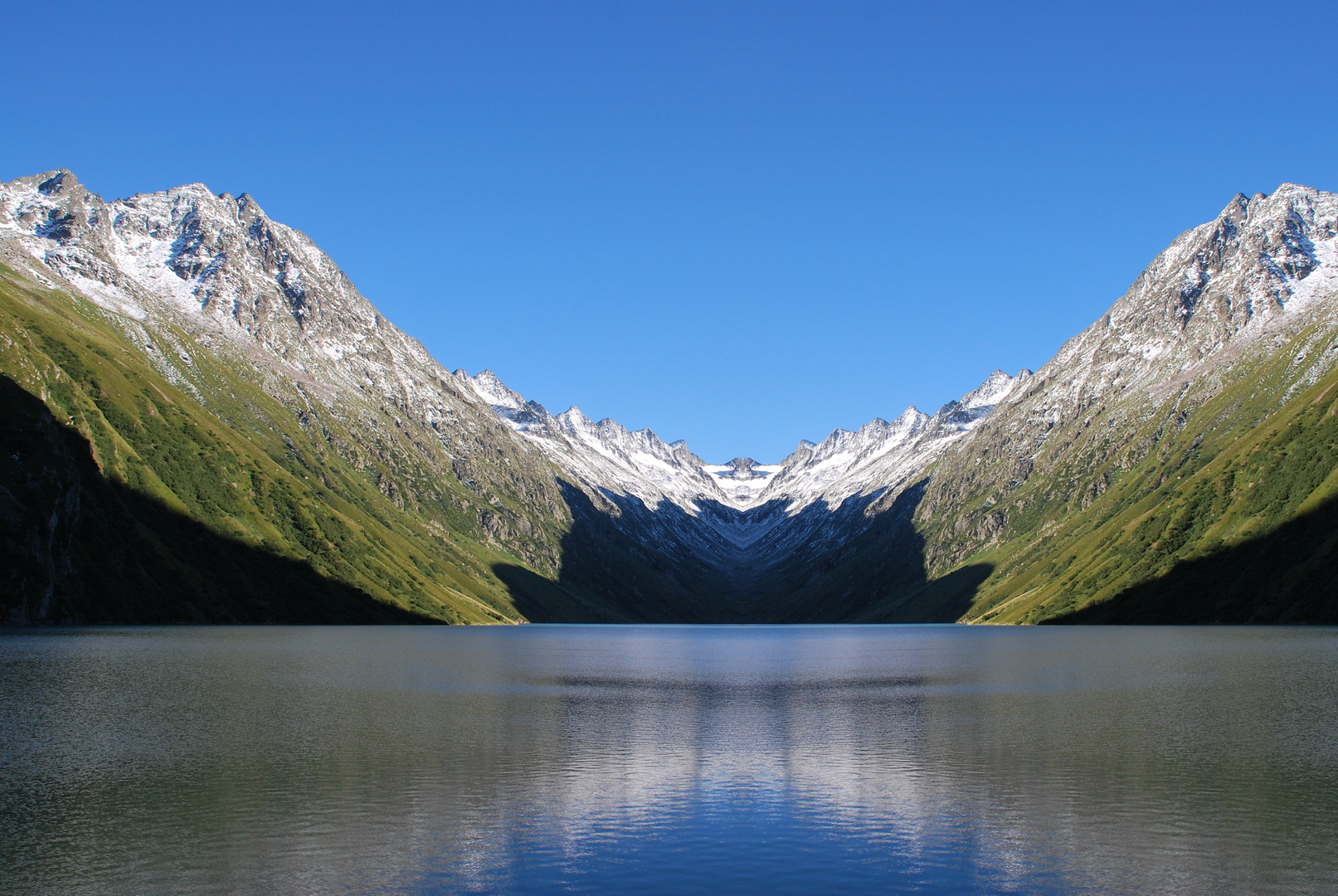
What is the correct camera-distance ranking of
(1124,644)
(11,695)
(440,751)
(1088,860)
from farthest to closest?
(1124,644), (11,695), (440,751), (1088,860)

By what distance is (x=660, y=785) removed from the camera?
147ft

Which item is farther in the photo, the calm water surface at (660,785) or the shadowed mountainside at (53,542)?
the shadowed mountainside at (53,542)

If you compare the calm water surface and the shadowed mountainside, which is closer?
the calm water surface

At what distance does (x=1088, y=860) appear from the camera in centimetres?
3231

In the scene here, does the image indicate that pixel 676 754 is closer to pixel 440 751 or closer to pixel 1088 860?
pixel 440 751

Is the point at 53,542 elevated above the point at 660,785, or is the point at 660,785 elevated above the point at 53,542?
the point at 53,542

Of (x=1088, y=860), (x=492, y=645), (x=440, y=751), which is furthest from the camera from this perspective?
(x=492, y=645)

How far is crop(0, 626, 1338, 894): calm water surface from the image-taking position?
31.1m

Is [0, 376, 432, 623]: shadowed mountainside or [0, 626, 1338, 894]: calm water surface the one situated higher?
[0, 376, 432, 623]: shadowed mountainside

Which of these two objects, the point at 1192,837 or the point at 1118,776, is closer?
the point at 1192,837

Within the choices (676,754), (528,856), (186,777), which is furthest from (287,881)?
(676,754)

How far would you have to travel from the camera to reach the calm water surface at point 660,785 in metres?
31.1

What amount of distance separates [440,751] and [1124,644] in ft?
433

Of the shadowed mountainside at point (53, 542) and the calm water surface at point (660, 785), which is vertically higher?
the shadowed mountainside at point (53, 542)
